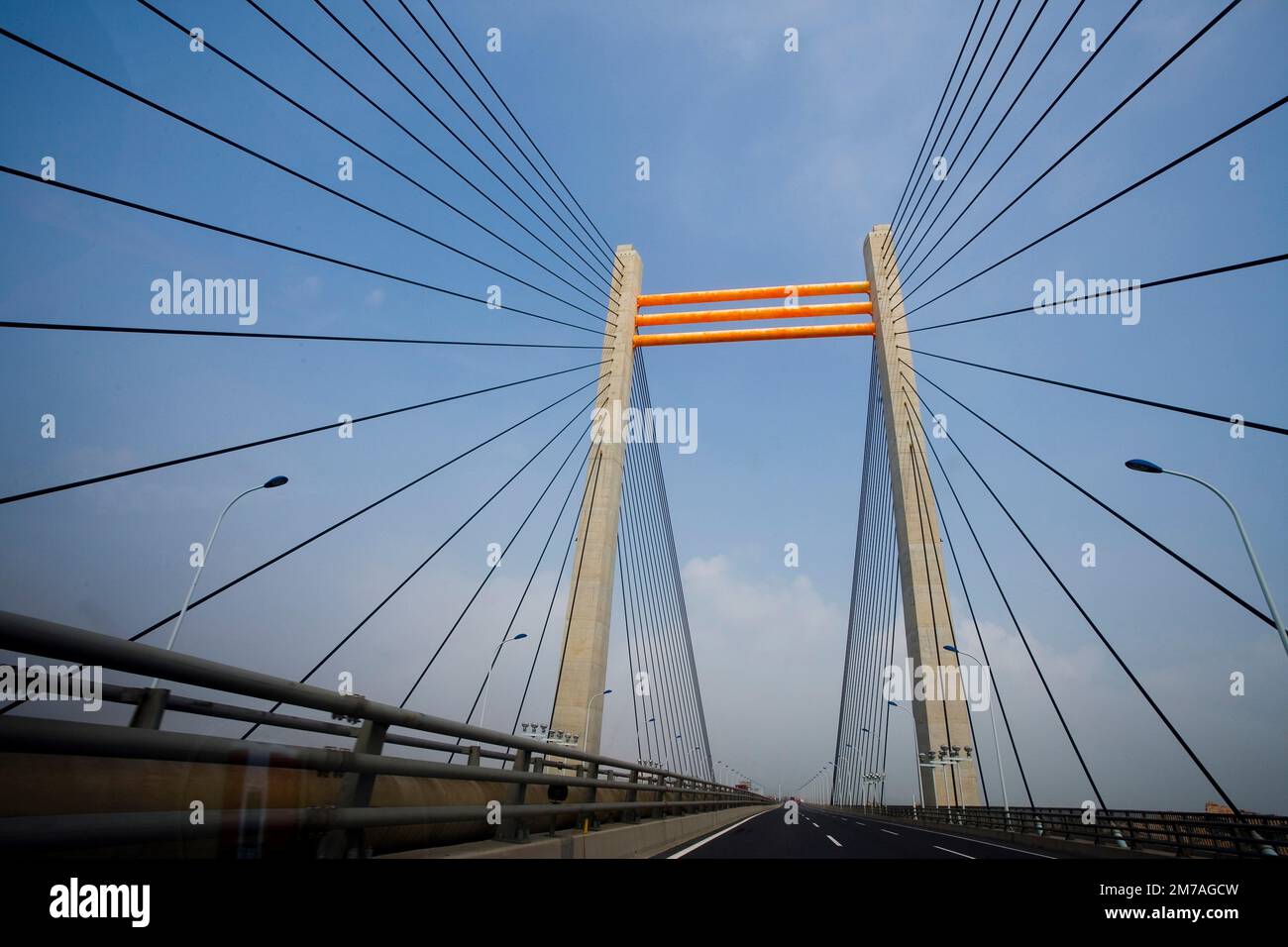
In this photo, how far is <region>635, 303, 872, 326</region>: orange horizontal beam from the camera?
22656 mm

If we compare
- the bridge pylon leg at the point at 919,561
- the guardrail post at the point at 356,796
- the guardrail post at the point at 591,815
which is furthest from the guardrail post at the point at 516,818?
the bridge pylon leg at the point at 919,561

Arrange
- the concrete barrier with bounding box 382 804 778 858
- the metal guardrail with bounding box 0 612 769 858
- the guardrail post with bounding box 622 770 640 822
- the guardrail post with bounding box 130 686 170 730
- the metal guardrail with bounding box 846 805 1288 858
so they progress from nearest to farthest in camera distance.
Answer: the metal guardrail with bounding box 0 612 769 858 < the guardrail post with bounding box 130 686 170 730 < the concrete barrier with bounding box 382 804 778 858 < the guardrail post with bounding box 622 770 640 822 < the metal guardrail with bounding box 846 805 1288 858

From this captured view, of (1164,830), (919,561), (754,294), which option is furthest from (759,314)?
(1164,830)

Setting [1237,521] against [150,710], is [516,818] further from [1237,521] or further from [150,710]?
[1237,521]

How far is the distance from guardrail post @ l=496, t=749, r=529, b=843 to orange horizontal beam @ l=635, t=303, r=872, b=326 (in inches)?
749

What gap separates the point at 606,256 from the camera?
21688 millimetres

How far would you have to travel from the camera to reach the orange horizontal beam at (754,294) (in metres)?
22.7

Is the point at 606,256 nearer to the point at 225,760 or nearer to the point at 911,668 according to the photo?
the point at 911,668

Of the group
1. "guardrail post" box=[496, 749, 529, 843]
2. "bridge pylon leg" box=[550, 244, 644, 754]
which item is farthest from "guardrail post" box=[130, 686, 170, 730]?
"bridge pylon leg" box=[550, 244, 644, 754]

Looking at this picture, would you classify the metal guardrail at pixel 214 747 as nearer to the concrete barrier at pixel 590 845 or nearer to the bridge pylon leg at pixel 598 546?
the concrete barrier at pixel 590 845

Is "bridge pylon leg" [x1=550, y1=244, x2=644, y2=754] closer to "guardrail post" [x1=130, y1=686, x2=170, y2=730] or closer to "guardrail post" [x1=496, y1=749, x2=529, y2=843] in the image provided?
"guardrail post" [x1=496, y1=749, x2=529, y2=843]

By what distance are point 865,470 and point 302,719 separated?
87.0 feet

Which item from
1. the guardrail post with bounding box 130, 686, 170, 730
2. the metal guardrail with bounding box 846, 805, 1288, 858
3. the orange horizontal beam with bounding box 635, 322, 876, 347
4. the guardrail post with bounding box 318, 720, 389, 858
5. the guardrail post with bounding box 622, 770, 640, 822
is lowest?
the metal guardrail with bounding box 846, 805, 1288, 858
